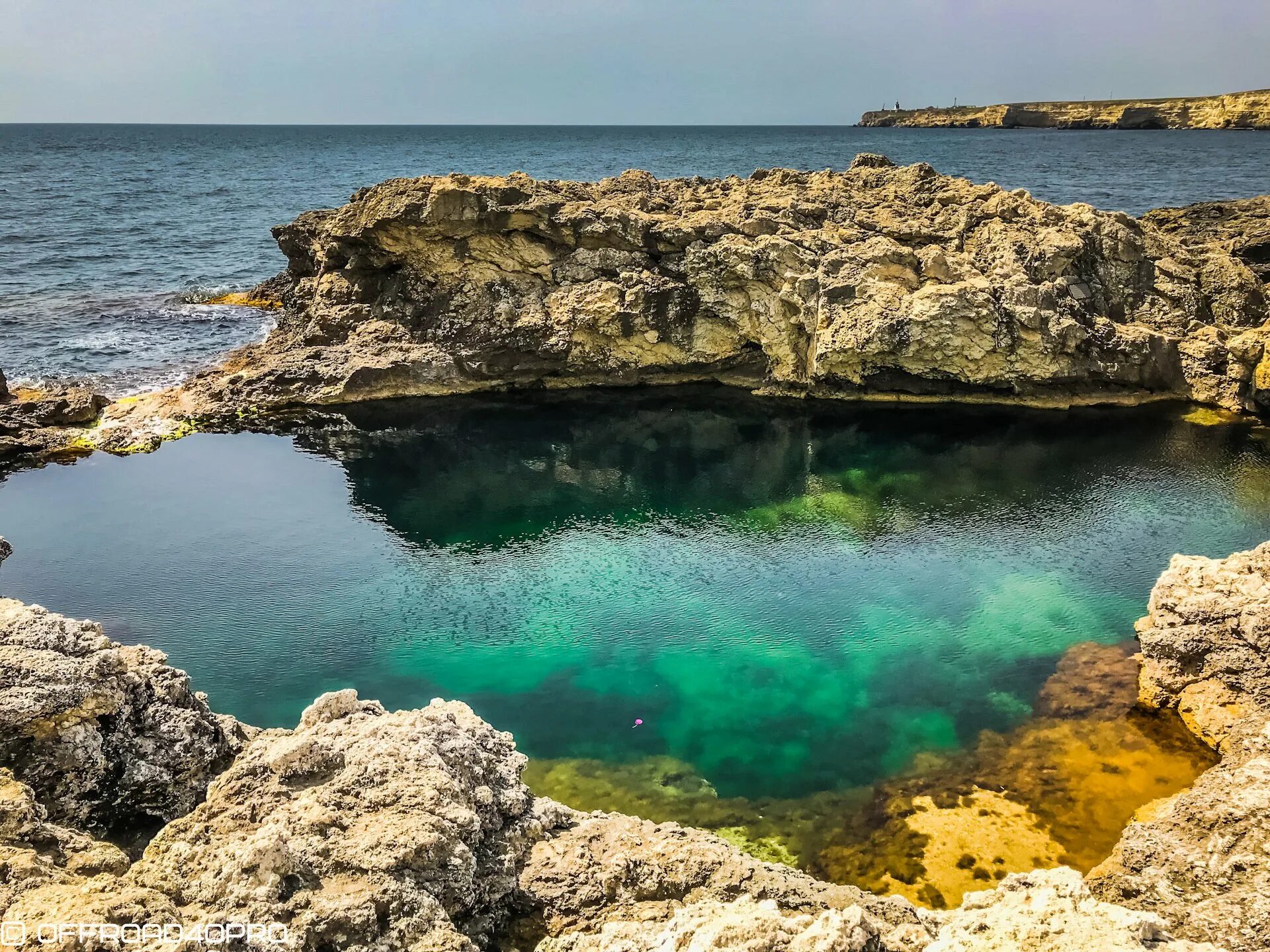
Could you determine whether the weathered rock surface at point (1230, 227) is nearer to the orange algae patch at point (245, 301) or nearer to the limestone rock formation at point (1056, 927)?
the limestone rock formation at point (1056, 927)

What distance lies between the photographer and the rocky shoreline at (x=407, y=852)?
5.68 m

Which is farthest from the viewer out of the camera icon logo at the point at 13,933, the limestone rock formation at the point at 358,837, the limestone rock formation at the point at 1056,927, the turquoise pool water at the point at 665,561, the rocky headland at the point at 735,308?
the rocky headland at the point at 735,308

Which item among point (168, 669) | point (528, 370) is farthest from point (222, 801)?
point (528, 370)

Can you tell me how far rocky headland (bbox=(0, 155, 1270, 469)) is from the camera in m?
29.2

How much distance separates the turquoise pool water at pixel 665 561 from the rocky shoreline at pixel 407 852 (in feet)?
20.5

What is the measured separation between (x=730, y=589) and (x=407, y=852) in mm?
13744

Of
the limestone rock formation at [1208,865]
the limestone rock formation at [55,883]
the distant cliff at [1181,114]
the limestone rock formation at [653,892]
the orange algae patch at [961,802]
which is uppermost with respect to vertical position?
the distant cliff at [1181,114]

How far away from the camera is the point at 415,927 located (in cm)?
585

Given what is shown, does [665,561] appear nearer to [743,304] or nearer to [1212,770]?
[1212,770]

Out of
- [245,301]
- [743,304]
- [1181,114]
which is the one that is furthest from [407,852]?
[1181,114]

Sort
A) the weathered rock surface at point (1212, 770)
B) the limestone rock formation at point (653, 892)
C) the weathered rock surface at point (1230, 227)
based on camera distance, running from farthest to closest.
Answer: the weathered rock surface at point (1230, 227) < the weathered rock surface at point (1212, 770) < the limestone rock formation at point (653, 892)

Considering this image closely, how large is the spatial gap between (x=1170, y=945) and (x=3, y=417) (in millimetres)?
32670

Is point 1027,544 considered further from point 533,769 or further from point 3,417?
point 3,417

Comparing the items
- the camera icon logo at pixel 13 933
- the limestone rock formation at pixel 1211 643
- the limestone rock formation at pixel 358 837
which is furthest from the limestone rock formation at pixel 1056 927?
the limestone rock formation at pixel 1211 643
